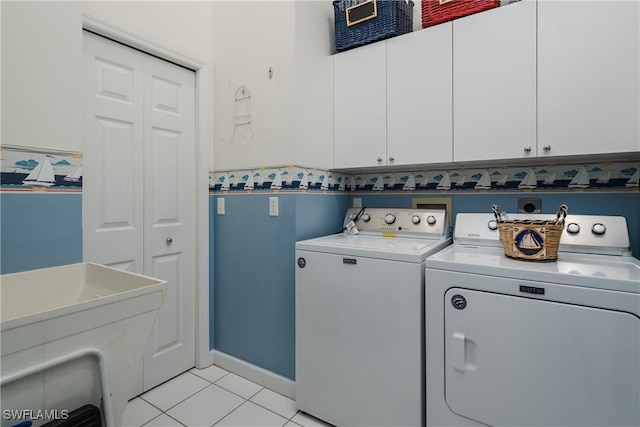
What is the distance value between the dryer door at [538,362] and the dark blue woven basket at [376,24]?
1531 millimetres

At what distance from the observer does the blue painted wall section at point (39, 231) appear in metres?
1.36

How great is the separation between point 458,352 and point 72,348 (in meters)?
1.37

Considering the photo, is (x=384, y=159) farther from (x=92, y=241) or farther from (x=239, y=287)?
(x=92, y=241)

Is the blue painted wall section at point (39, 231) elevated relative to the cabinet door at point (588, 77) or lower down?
lower down

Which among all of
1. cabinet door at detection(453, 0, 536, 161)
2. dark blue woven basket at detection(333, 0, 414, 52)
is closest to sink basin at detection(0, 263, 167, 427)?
cabinet door at detection(453, 0, 536, 161)

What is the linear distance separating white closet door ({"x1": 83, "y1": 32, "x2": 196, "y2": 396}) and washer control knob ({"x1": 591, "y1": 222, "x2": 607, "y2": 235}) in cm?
234

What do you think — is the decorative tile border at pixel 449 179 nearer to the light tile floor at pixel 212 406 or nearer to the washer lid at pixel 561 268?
the washer lid at pixel 561 268

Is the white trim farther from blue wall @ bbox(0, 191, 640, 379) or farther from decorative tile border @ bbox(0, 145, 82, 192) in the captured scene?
decorative tile border @ bbox(0, 145, 82, 192)

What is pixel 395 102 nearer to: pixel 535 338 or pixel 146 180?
pixel 535 338

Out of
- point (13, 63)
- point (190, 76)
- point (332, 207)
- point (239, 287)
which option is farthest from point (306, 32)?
point (239, 287)

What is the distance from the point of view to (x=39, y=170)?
4.74 ft

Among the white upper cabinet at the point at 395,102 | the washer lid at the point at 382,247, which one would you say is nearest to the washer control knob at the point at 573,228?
the washer lid at the point at 382,247

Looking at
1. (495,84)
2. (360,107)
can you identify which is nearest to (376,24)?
(360,107)

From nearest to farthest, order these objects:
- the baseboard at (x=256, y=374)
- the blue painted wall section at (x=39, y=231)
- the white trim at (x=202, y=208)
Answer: the blue painted wall section at (x=39, y=231)
the baseboard at (x=256, y=374)
the white trim at (x=202, y=208)
